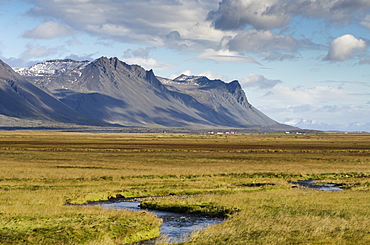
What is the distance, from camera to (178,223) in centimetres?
2830

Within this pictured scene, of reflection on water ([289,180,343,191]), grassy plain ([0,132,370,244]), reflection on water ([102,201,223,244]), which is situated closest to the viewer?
grassy plain ([0,132,370,244])

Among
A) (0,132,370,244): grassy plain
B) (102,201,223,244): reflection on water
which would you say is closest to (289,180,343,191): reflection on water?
(0,132,370,244): grassy plain

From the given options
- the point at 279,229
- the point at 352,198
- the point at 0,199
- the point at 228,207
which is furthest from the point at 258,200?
the point at 0,199

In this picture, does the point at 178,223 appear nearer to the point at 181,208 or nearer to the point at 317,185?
the point at 181,208

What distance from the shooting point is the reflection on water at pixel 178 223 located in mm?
24506

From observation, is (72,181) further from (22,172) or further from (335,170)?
(335,170)

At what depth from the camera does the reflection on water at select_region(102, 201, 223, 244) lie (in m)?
24.5

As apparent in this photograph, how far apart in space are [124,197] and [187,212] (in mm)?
8858

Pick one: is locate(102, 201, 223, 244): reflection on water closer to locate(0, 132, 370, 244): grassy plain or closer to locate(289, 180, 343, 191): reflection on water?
locate(0, 132, 370, 244): grassy plain

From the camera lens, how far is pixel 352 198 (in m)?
35.4

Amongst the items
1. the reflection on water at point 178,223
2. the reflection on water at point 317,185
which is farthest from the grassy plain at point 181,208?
the reflection on water at point 317,185

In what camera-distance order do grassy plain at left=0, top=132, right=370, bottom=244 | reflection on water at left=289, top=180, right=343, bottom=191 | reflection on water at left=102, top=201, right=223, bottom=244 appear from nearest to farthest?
1. grassy plain at left=0, top=132, right=370, bottom=244
2. reflection on water at left=102, top=201, right=223, bottom=244
3. reflection on water at left=289, top=180, right=343, bottom=191

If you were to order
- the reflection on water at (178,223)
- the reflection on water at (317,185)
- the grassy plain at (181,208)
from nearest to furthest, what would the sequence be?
the grassy plain at (181,208) < the reflection on water at (178,223) < the reflection on water at (317,185)

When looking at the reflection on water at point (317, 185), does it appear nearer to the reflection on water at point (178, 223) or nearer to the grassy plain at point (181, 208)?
the grassy plain at point (181, 208)
